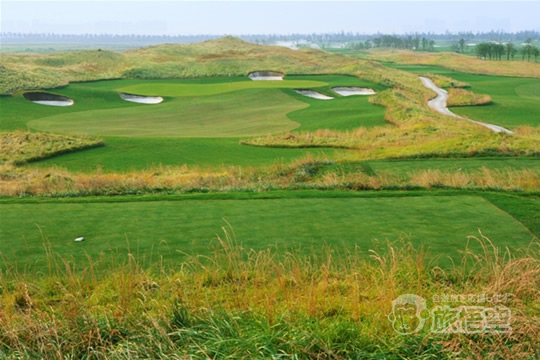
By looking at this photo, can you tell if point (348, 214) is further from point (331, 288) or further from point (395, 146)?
point (395, 146)

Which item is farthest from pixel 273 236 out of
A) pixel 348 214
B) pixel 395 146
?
pixel 395 146

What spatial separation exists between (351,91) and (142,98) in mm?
21784

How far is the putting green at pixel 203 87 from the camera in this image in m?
52.4

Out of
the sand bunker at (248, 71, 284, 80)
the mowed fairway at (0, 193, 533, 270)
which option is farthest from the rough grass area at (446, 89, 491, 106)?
the mowed fairway at (0, 193, 533, 270)

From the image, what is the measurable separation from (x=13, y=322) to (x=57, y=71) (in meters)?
60.3

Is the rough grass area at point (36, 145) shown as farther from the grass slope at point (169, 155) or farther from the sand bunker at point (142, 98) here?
the sand bunker at point (142, 98)

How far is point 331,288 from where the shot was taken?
743cm

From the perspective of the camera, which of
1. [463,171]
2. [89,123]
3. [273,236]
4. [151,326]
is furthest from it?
[89,123]

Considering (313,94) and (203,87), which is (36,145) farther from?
(313,94)

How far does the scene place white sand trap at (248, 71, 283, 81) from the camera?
224 ft

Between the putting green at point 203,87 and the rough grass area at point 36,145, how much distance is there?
23.6 meters

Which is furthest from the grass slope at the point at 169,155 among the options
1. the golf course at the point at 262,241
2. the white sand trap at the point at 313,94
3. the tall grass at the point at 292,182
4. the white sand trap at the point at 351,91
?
the white sand trap at the point at 351,91

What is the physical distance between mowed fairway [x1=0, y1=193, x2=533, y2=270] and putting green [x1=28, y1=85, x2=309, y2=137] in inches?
815

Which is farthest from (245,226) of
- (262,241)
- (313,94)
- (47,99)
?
(313,94)
